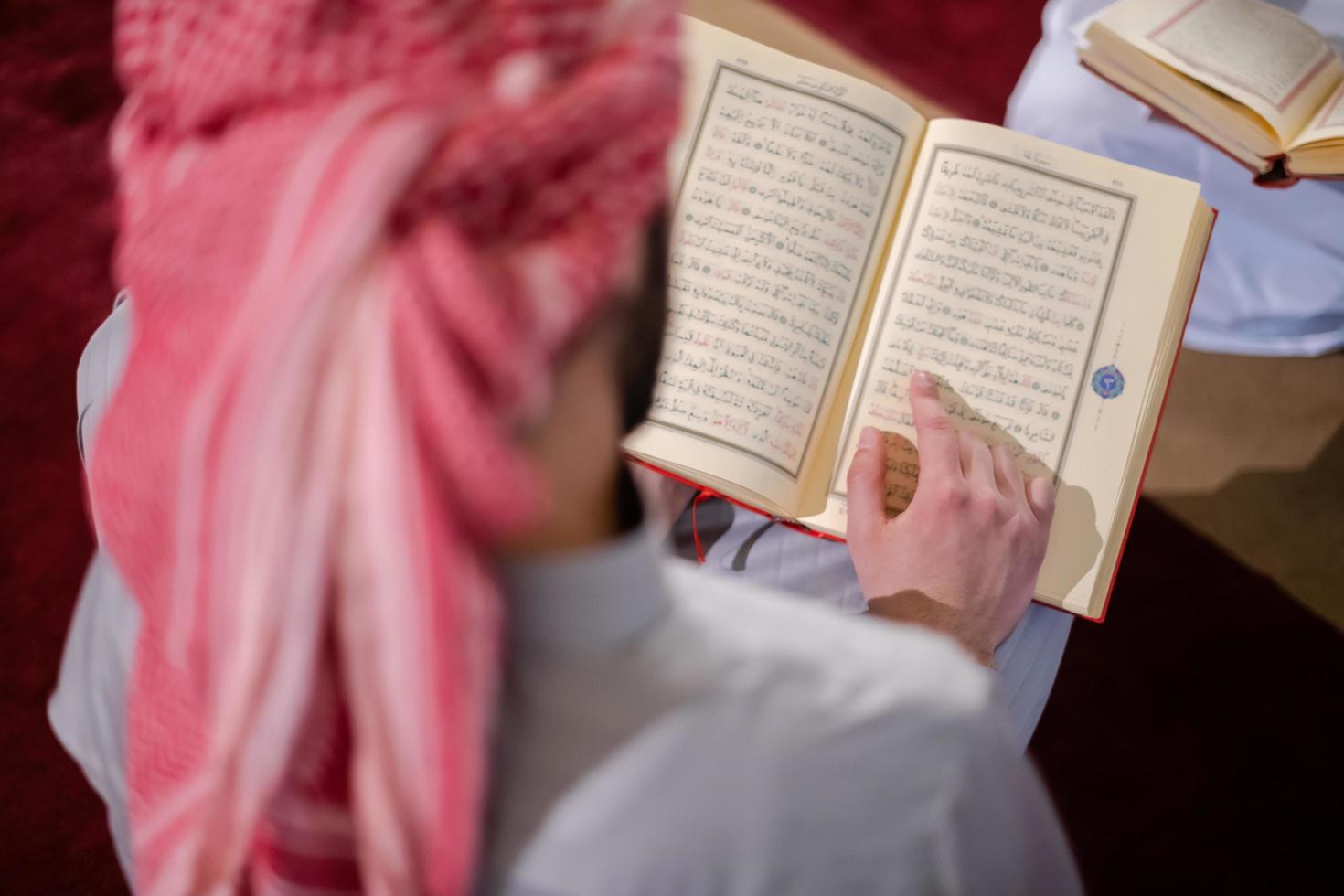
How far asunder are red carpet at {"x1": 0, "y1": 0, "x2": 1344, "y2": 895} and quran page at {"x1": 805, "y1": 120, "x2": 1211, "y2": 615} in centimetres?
70

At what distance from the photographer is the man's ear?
0.41m

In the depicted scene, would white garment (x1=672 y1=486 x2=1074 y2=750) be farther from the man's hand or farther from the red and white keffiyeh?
the red and white keffiyeh

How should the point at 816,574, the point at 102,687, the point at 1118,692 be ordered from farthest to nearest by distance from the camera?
the point at 1118,692 → the point at 816,574 → the point at 102,687

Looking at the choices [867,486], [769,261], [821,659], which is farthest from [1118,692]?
[821,659]

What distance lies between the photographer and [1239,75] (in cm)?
100

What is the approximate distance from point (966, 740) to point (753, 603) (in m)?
0.13

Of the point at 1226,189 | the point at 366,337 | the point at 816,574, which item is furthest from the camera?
the point at 1226,189

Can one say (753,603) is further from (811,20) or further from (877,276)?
(811,20)

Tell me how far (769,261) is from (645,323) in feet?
1.45

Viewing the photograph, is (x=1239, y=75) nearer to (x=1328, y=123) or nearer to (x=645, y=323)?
(x=1328, y=123)

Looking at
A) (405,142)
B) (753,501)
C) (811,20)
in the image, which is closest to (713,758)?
(405,142)

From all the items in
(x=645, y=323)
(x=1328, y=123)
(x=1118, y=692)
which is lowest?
(x=1118, y=692)

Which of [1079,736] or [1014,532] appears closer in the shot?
[1014,532]

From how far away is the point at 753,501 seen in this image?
2.66 ft
